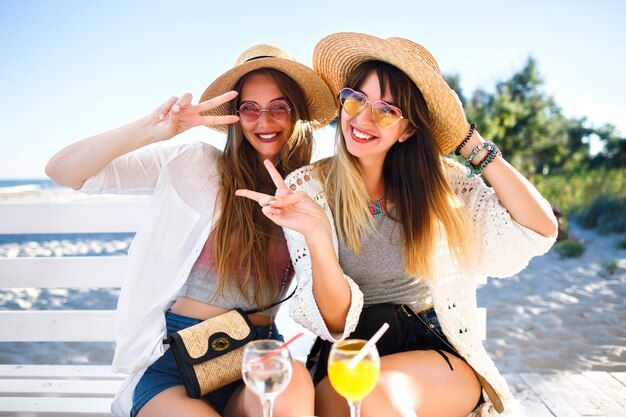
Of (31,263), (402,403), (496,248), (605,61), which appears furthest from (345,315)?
(605,61)

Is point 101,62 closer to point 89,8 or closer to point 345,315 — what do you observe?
point 89,8

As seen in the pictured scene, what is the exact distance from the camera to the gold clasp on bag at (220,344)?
223cm

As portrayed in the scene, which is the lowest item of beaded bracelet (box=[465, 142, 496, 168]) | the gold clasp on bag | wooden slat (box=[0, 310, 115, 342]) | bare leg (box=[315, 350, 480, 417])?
wooden slat (box=[0, 310, 115, 342])

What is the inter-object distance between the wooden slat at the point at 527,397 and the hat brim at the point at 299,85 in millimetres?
2160

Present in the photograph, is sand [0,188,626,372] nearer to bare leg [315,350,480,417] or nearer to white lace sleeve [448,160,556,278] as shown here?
bare leg [315,350,480,417]

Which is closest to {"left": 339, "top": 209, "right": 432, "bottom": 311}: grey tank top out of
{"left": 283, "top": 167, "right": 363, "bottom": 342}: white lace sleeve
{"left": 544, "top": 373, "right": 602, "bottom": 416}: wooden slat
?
{"left": 283, "top": 167, "right": 363, "bottom": 342}: white lace sleeve

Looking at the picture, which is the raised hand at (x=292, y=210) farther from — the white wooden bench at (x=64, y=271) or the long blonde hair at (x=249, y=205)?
the white wooden bench at (x=64, y=271)

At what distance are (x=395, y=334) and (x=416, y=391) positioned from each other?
314 mm

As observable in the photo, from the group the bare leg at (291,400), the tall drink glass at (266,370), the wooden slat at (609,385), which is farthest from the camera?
the wooden slat at (609,385)

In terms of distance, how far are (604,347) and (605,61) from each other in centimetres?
5275

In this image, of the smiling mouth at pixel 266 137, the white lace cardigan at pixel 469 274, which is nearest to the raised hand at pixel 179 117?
the smiling mouth at pixel 266 137

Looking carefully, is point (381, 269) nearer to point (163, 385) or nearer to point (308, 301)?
point (308, 301)

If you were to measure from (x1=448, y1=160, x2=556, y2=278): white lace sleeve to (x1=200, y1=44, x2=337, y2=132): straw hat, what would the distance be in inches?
34.9

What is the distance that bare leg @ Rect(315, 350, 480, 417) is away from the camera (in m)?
2.04
